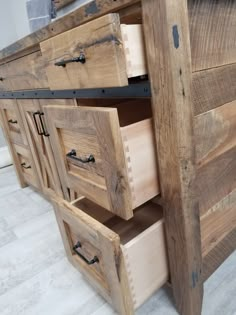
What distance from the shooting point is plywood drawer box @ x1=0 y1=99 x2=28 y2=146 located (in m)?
1.30

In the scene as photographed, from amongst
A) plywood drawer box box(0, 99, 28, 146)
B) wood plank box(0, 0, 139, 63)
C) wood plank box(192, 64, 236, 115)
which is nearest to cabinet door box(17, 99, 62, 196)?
plywood drawer box box(0, 99, 28, 146)

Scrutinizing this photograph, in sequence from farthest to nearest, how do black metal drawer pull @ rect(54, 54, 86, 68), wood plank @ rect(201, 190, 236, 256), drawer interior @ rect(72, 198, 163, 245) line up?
drawer interior @ rect(72, 198, 163, 245) → wood plank @ rect(201, 190, 236, 256) → black metal drawer pull @ rect(54, 54, 86, 68)

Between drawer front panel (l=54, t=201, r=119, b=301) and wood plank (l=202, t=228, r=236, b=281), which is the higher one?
drawer front panel (l=54, t=201, r=119, b=301)

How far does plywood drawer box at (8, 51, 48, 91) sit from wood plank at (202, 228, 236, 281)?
79 centimetres

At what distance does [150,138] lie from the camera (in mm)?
576

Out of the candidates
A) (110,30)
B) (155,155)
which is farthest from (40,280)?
(110,30)

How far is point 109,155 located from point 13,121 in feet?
3.47

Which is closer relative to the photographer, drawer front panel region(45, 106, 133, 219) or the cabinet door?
drawer front panel region(45, 106, 133, 219)

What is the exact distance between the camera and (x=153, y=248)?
0.65 meters

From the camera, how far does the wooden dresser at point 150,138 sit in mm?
492

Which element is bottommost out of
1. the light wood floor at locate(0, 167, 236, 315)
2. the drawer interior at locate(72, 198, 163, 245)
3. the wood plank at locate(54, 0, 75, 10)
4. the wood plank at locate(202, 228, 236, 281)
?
the light wood floor at locate(0, 167, 236, 315)

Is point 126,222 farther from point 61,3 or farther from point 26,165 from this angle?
point 61,3

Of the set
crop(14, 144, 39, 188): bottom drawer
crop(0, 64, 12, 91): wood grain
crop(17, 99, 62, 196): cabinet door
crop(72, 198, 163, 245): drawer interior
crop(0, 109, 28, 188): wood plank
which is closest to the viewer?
crop(72, 198, 163, 245): drawer interior

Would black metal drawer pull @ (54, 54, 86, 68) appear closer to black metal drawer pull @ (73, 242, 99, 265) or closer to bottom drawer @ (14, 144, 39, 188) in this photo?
black metal drawer pull @ (73, 242, 99, 265)
